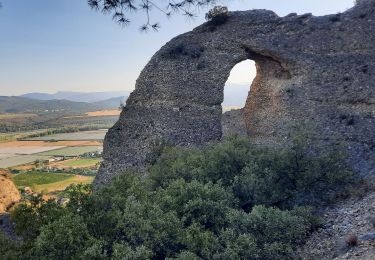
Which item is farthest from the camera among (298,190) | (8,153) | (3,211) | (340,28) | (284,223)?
(8,153)

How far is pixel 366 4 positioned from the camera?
27891 mm

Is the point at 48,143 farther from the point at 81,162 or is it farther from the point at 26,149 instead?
the point at 81,162

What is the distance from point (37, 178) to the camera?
246ft

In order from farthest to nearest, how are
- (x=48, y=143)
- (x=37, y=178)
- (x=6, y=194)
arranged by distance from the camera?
(x=48, y=143)
(x=37, y=178)
(x=6, y=194)

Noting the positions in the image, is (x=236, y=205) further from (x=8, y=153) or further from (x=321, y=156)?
(x=8, y=153)

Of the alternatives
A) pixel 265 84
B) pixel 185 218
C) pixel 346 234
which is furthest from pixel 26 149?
pixel 346 234

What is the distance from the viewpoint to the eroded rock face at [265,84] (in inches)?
976

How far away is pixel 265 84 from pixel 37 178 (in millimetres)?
57498

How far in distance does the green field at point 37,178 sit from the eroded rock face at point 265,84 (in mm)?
49854

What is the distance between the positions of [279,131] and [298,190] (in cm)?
829

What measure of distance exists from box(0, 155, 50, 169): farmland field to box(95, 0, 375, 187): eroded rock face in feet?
220

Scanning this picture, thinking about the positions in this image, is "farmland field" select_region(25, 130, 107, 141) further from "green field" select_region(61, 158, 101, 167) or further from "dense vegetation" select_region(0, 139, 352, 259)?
"dense vegetation" select_region(0, 139, 352, 259)

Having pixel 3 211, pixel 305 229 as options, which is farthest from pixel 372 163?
pixel 3 211

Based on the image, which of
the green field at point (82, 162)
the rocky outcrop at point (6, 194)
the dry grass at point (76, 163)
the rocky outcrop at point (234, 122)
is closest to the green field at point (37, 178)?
the dry grass at point (76, 163)
